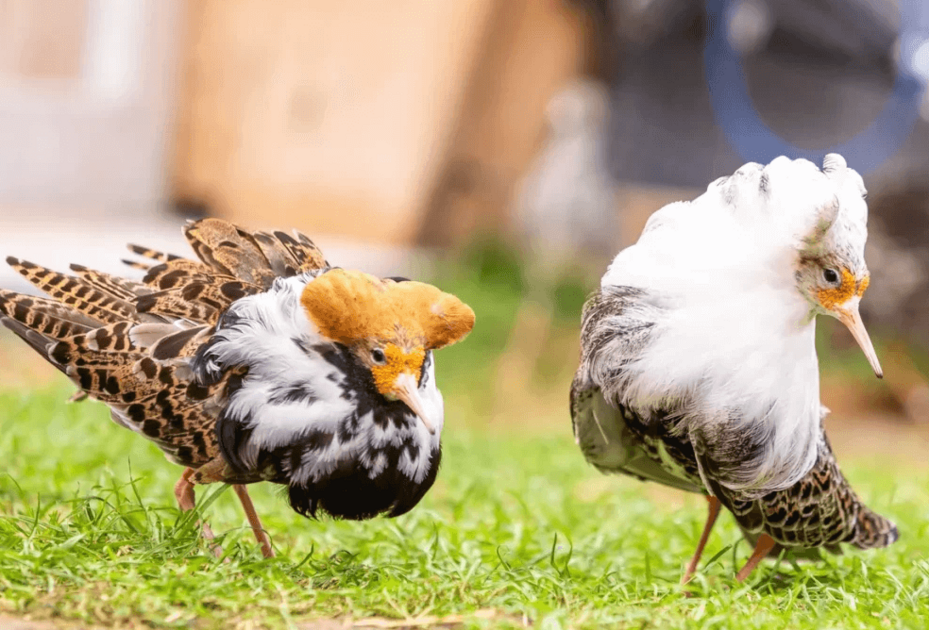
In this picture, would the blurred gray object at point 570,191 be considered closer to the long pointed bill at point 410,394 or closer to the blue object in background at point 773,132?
the blue object in background at point 773,132

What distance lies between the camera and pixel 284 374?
124 inches

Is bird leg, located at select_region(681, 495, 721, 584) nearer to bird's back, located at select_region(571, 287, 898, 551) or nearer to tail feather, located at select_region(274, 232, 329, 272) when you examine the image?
bird's back, located at select_region(571, 287, 898, 551)

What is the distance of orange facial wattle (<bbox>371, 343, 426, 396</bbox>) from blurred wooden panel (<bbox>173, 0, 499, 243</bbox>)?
6444 millimetres

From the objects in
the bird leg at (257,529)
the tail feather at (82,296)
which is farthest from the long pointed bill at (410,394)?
the tail feather at (82,296)

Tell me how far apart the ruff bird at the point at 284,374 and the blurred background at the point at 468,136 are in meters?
5.07

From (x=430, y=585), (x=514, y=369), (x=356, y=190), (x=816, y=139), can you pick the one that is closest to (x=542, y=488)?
(x=430, y=585)

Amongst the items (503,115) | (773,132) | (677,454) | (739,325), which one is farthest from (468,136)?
(739,325)

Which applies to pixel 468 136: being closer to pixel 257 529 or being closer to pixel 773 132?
pixel 773 132

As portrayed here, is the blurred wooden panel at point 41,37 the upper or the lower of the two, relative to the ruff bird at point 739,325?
lower

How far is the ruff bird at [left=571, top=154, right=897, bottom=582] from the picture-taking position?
10.2ft

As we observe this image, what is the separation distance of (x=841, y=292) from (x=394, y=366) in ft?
4.33

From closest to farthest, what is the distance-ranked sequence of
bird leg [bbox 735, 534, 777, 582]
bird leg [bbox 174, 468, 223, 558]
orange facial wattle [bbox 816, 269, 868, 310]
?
orange facial wattle [bbox 816, 269, 868, 310] → bird leg [bbox 174, 468, 223, 558] → bird leg [bbox 735, 534, 777, 582]

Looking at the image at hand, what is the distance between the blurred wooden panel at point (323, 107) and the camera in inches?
368

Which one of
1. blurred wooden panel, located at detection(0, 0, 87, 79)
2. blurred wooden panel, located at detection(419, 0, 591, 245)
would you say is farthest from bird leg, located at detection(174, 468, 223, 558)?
blurred wooden panel, located at detection(0, 0, 87, 79)
